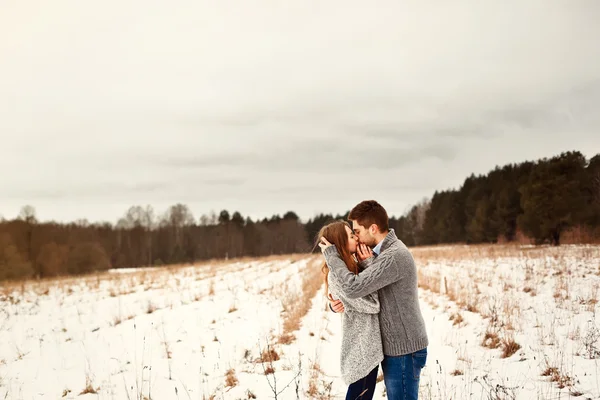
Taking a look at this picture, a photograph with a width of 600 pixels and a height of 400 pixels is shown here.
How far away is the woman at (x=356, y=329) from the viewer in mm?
2723

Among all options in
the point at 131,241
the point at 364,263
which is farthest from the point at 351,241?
the point at 131,241

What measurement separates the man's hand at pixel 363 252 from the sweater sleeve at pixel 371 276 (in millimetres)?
170

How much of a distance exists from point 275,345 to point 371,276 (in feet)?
15.9

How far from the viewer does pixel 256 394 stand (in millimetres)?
4902

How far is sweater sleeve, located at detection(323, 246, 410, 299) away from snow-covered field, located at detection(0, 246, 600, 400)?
6.34 ft

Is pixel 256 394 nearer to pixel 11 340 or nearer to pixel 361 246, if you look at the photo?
pixel 361 246

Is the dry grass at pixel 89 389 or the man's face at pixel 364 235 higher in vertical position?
the man's face at pixel 364 235

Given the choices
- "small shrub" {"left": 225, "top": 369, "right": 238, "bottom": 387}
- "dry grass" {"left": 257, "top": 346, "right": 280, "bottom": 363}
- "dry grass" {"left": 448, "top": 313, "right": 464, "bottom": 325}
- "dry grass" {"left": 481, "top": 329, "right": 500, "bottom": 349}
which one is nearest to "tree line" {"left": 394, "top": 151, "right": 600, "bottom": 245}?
"dry grass" {"left": 448, "top": 313, "right": 464, "bottom": 325}

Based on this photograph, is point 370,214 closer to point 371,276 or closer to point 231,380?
point 371,276

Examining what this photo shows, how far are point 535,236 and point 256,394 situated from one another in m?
28.3

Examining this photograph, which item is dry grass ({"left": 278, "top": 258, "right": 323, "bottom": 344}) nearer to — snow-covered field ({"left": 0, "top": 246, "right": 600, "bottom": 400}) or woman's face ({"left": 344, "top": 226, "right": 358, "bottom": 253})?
snow-covered field ({"left": 0, "top": 246, "right": 600, "bottom": 400})

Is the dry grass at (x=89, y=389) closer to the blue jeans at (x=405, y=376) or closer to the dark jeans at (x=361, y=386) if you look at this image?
the dark jeans at (x=361, y=386)

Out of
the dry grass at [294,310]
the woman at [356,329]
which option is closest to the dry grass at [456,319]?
the dry grass at [294,310]

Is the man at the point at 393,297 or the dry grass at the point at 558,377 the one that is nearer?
the man at the point at 393,297
